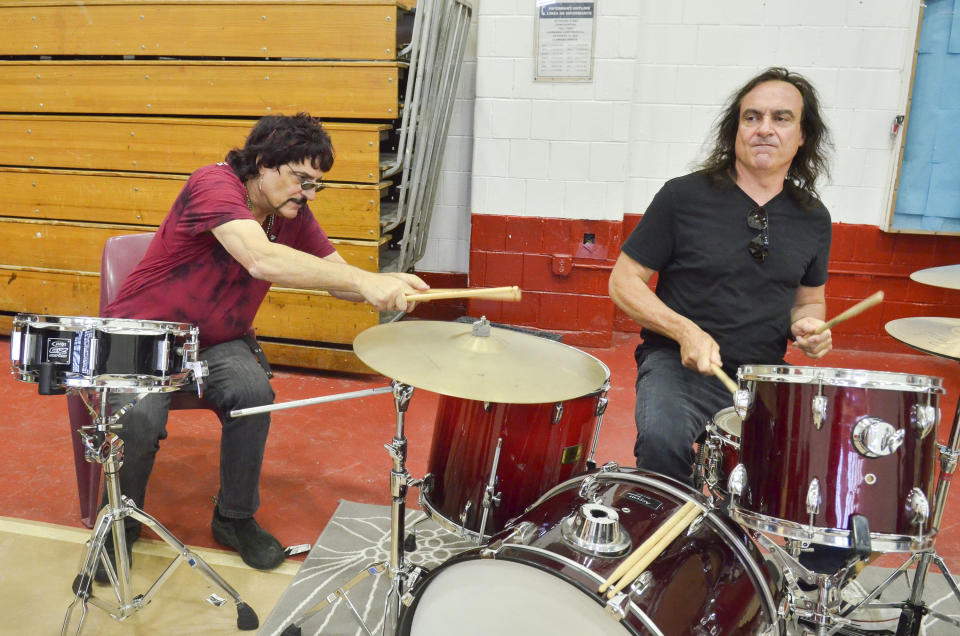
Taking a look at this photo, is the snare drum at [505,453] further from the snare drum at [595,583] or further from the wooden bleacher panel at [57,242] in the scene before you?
the wooden bleacher panel at [57,242]

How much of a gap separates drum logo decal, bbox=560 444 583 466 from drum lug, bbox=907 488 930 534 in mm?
693

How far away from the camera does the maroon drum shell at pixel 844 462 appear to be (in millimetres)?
1325

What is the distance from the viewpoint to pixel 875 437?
4.27 ft

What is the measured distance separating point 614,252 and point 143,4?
2616 mm

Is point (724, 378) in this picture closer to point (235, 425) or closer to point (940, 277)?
point (940, 277)

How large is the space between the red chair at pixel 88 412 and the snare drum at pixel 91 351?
18.9 inches

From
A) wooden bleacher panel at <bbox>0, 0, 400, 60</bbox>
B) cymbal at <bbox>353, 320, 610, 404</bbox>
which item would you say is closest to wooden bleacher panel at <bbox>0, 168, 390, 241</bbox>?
wooden bleacher panel at <bbox>0, 0, 400, 60</bbox>

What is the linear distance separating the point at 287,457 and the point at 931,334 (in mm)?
2123

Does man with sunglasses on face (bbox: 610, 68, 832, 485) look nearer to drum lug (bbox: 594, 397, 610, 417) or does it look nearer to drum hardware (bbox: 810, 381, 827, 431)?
drum lug (bbox: 594, 397, 610, 417)

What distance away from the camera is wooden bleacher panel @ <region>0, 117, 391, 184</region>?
330cm

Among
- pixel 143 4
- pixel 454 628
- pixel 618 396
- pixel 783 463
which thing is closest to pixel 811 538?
pixel 783 463

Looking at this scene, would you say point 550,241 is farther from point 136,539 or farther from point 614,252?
point 136,539

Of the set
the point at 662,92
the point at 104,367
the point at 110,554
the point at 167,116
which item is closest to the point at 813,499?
the point at 104,367

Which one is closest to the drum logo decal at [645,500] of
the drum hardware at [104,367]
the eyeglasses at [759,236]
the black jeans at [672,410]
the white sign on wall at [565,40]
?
the black jeans at [672,410]
